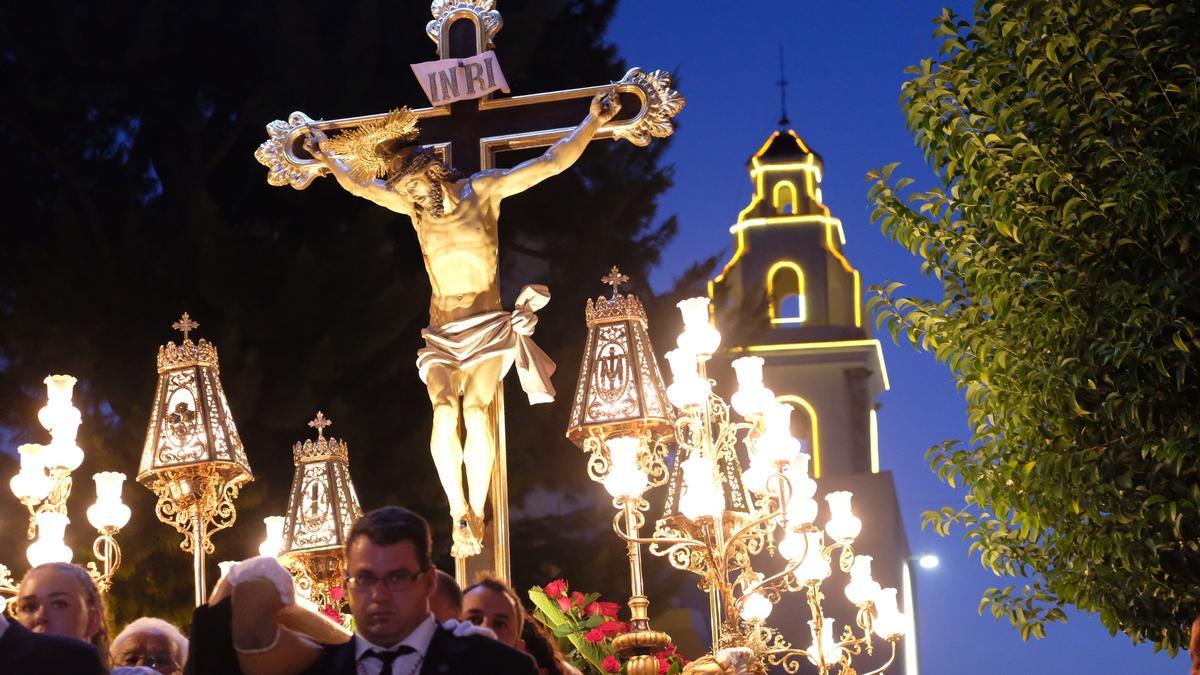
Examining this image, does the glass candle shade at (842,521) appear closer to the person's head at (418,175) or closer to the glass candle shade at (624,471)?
the glass candle shade at (624,471)

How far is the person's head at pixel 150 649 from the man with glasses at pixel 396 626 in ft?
3.86

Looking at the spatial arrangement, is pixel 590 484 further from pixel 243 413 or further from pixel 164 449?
pixel 164 449

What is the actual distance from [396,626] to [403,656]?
0.06 metres

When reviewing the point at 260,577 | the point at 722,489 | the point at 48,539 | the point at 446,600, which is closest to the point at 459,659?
the point at 260,577

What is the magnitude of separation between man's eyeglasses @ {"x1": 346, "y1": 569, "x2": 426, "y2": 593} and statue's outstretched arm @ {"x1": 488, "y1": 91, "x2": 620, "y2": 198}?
201 inches

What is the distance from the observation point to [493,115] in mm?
9242

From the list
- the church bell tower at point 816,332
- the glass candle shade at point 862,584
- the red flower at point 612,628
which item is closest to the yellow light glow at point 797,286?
the church bell tower at point 816,332

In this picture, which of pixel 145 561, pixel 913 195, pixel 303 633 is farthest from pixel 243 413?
pixel 303 633

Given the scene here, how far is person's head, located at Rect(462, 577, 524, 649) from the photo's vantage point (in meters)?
4.71

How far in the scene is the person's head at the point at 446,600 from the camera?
14.4ft

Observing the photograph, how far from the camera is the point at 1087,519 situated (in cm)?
811

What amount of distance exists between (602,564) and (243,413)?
3.64m

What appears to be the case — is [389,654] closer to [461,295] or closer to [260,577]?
[260,577]

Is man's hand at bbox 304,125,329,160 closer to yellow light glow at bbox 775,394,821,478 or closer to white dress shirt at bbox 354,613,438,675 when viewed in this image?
white dress shirt at bbox 354,613,438,675
